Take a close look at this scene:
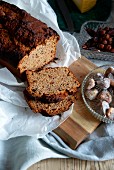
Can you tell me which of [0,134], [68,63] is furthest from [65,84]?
[0,134]

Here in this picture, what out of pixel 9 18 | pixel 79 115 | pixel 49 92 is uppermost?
pixel 9 18

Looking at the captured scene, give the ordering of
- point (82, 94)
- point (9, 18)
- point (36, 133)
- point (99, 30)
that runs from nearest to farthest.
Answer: point (36, 133)
point (82, 94)
point (9, 18)
point (99, 30)

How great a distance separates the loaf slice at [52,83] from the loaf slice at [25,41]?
0.25ft

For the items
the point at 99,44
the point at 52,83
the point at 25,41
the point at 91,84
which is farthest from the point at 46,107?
the point at 99,44

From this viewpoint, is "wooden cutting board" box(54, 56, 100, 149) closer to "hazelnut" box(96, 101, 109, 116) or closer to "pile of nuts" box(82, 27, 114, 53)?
"hazelnut" box(96, 101, 109, 116)

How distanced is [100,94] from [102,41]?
0.35 m

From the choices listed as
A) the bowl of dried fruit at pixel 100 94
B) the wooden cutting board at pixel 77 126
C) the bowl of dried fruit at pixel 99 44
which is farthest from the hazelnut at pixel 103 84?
the bowl of dried fruit at pixel 99 44

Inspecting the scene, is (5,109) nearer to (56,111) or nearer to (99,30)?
(56,111)

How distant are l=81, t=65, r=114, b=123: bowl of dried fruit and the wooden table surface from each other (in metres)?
0.19

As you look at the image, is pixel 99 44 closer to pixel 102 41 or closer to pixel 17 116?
pixel 102 41

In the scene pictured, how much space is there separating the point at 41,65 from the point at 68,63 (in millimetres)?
137

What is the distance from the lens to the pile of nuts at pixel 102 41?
1733 millimetres

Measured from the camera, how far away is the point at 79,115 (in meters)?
1.50

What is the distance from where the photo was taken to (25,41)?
1588 mm
